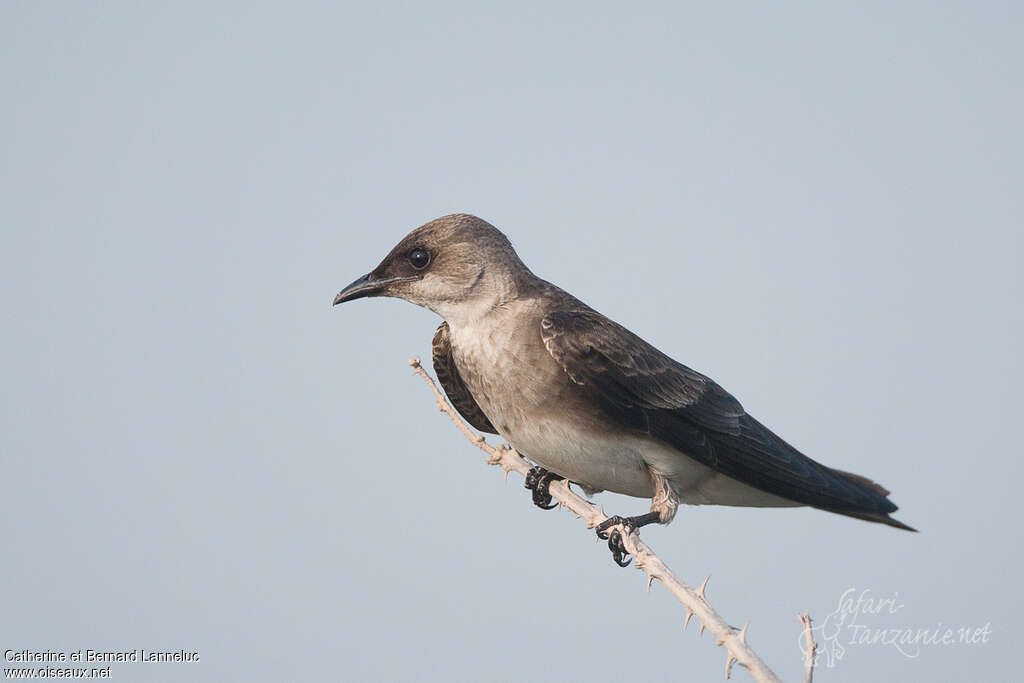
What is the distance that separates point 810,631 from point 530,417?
11.7ft

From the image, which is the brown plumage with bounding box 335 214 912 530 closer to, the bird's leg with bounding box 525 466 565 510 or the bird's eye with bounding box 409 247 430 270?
the bird's eye with bounding box 409 247 430 270

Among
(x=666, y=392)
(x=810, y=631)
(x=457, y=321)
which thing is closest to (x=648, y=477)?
(x=666, y=392)

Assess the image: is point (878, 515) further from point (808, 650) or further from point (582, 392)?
point (808, 650)

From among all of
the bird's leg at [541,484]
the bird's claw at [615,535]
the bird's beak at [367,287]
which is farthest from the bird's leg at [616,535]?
the bird's beak at [367,287]

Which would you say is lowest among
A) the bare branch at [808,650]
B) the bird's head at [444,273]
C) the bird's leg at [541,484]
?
the bare branch at [808,650]

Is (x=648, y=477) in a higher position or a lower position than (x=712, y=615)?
higher

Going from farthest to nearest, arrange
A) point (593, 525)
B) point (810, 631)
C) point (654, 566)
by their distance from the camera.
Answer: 1. point (593, 525)
2. point (654, 566)
3. point (810, 631)

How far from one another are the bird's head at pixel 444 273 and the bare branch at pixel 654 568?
0.64 meters

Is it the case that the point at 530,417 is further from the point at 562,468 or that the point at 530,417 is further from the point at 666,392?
the point at 666,392

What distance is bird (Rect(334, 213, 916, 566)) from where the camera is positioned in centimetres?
821

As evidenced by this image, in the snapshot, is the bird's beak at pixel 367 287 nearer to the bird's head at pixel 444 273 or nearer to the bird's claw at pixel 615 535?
the bird's head at pixel 444 273

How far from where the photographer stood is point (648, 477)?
8461 mm

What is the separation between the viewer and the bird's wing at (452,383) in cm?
904

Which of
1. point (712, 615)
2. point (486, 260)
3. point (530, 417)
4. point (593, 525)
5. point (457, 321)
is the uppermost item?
point (486, 260)
